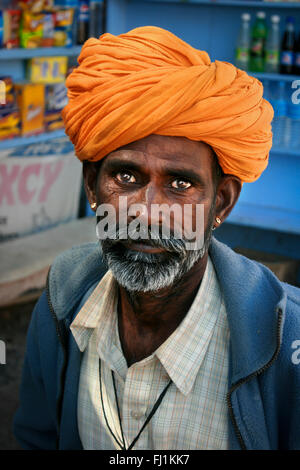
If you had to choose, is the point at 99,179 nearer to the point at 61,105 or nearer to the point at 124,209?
the point at 124,209

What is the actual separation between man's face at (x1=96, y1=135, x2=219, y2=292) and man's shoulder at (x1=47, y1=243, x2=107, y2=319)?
269 mm

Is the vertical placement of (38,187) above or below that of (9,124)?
below

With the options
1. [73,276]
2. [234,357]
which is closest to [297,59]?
[73,276]

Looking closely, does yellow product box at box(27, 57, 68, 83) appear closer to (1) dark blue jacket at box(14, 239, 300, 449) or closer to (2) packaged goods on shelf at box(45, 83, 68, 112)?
(2) packaged goods on shelf at box(45, 83, 68, 112)

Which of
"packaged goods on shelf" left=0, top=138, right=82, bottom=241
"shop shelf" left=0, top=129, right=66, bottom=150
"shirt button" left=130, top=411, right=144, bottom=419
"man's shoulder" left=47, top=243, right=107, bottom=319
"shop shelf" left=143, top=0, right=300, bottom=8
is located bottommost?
"packaged goods on shelf" left=0, top=138, right=82, bottom=241

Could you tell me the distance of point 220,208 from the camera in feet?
5.10

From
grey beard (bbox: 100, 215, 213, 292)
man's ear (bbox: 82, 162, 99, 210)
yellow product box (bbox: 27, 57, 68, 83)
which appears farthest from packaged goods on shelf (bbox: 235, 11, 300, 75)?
grey beard (bbox: 100, 215, 213, 292)

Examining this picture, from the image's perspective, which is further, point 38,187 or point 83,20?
→ point 38,187

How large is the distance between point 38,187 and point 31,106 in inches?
26.7

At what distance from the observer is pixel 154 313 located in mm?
1490

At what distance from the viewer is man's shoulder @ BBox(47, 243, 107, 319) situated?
64.2 inches

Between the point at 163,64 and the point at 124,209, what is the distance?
0.36m

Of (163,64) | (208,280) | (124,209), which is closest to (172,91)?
(163,64)

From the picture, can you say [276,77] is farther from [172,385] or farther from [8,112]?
[172,385]
